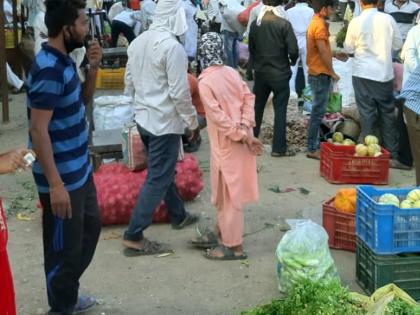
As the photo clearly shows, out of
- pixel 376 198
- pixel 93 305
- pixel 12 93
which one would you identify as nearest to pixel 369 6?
pixel 376 198

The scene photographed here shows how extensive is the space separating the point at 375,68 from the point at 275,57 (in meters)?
1.14

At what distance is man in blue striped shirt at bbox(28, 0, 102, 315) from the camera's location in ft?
12.6

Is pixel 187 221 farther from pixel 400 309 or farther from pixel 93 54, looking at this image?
pixel 400 309

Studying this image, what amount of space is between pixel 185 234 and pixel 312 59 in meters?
3.10

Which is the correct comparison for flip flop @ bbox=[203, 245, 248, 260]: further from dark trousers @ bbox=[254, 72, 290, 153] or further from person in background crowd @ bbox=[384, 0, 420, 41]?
person in background crowd @ bbox=[384, 0, 420, 41]

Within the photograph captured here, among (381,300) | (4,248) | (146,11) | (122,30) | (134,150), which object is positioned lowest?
(381,300)

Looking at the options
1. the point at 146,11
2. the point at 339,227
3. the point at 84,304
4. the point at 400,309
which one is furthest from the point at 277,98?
the point at 146,11

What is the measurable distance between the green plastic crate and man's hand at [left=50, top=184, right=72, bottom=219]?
6.75 ft

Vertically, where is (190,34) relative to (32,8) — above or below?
below

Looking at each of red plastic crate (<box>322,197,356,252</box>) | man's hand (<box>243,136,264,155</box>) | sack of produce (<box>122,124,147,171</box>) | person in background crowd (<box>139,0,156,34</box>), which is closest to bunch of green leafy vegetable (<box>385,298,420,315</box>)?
man's hand (<box>243,136,264,155</box>)

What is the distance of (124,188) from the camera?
6.21 m

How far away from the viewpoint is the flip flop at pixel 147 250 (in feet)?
18.4

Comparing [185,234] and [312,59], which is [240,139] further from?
[312,59]

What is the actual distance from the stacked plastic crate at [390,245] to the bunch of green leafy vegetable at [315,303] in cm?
120
